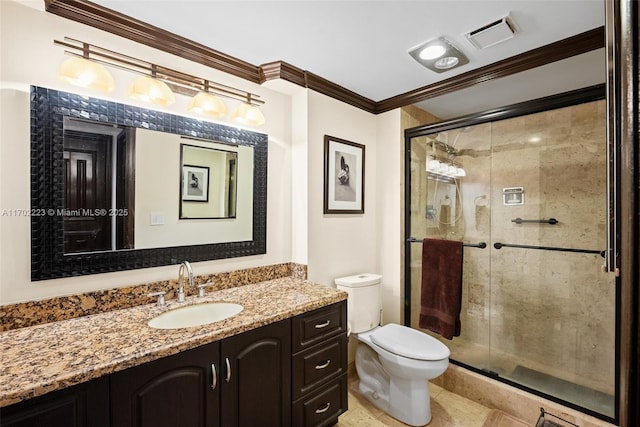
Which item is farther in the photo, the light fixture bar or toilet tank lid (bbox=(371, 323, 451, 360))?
toilet tank lid (bbox=(371, 323, 451, 360))

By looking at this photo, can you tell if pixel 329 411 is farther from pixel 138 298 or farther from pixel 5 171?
pixel 5 171

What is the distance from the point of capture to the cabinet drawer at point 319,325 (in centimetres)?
163

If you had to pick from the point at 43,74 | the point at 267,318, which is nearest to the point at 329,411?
the point at 267,318

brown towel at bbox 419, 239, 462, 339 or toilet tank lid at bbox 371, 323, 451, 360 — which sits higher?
brown towel at bbox 419, 239, 462, 339

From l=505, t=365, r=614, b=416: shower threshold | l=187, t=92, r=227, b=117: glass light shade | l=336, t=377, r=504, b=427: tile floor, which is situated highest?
l=187, t=92, r=227, b=117: glass light shade

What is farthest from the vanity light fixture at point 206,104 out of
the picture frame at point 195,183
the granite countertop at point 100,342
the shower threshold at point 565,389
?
the shower threshold at point 565,389

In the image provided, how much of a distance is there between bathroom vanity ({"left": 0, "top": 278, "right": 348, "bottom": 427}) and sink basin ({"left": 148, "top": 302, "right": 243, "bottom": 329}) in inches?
1.9

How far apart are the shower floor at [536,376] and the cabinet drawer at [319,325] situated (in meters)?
1.24

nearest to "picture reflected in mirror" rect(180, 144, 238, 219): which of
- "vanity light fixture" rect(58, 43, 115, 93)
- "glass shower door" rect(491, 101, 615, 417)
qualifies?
"vanity light fixture" rect(58, 43, 115, 93)

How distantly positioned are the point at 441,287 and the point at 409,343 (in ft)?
1.77

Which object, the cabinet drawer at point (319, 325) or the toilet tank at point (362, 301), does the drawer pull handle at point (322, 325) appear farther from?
the toilet tank at point (362, 301)

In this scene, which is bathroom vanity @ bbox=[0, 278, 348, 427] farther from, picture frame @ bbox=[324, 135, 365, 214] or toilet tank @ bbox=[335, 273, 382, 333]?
picture frame @ bbox=[324, 135, 365, 214]

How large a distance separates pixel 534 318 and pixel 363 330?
147 centimetres

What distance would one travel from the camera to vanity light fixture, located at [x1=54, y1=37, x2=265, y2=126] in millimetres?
1467
